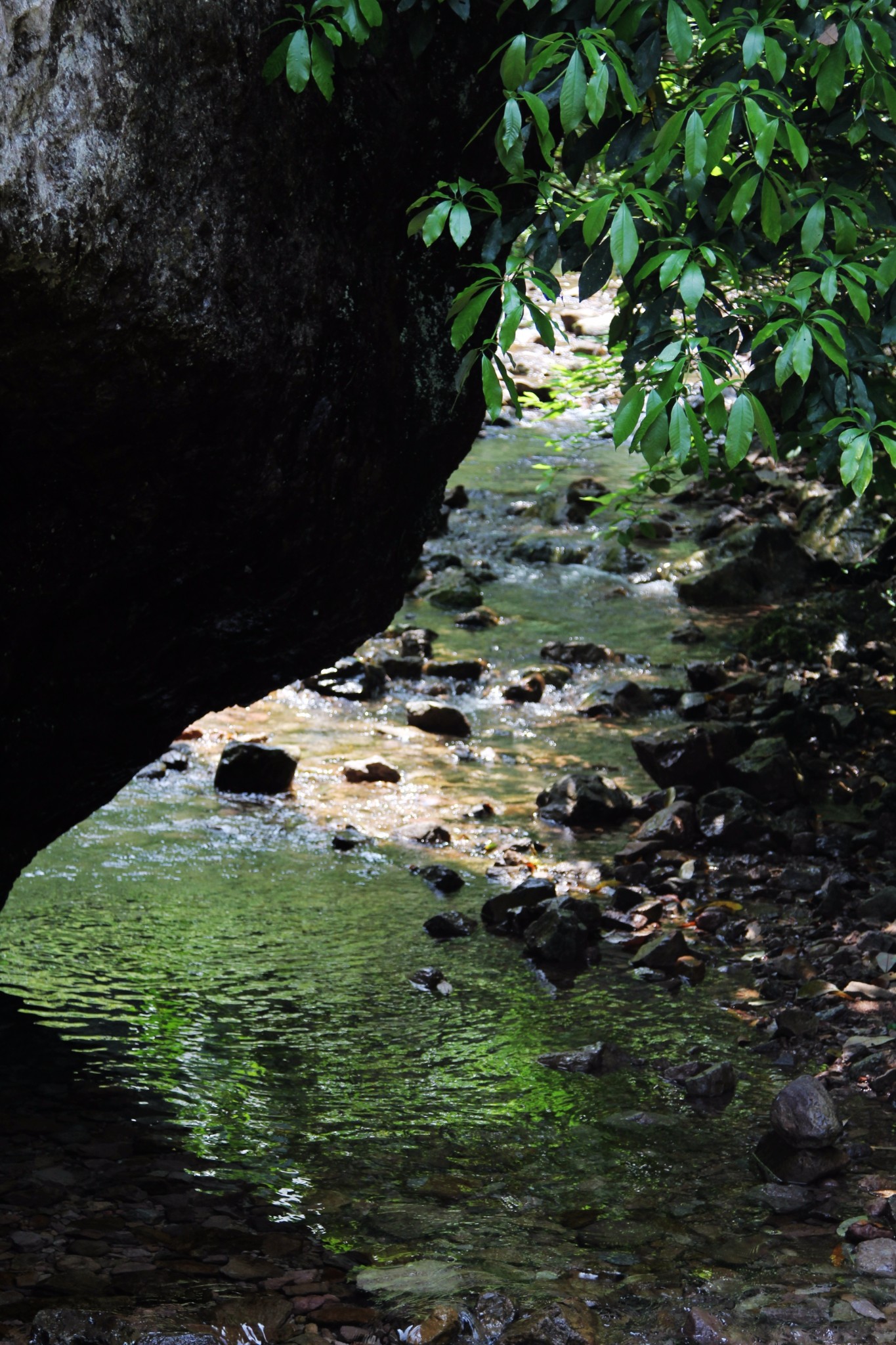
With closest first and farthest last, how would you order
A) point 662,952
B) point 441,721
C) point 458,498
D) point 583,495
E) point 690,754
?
point 662,952 < point 690,754 < point 441,721 < point 583,495 < point 458,498

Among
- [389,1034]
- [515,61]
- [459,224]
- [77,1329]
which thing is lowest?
[389,1034]

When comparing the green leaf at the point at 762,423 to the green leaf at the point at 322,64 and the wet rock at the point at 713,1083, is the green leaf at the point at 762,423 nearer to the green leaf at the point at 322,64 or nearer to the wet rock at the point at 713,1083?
the green leaf at the point at 322,64

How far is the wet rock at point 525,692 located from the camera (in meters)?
9.89

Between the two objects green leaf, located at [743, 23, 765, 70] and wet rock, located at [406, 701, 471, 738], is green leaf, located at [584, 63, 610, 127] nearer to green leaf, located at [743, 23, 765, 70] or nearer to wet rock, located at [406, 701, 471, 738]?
green leaf, located at [743, 23, 765, 70]

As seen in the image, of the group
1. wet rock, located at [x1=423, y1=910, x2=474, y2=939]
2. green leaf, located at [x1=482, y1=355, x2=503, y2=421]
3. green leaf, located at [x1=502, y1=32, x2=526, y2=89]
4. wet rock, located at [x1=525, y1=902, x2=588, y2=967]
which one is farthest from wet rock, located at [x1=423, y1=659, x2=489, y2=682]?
green leaf, located at [x1=502, y1=32, x2=526, y2=89]

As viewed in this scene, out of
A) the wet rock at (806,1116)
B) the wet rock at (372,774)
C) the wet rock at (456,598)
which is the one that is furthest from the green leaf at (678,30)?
the wet rock at (456,598)

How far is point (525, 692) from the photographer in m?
9.89

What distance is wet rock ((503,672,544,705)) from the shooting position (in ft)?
32.4

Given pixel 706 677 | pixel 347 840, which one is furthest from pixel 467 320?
pixel 706 677

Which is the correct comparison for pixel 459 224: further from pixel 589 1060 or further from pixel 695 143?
pixel 589 1060

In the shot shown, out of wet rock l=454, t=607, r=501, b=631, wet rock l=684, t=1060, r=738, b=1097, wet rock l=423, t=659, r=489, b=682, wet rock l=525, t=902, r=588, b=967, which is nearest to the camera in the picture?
wet rock l=684, t=1060, r=738, b=1097

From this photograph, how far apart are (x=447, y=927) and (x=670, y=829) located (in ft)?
5.69

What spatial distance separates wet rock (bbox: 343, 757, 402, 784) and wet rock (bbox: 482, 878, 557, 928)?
7.85 feet

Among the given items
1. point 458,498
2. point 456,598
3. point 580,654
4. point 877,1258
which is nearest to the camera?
point 877,1258
